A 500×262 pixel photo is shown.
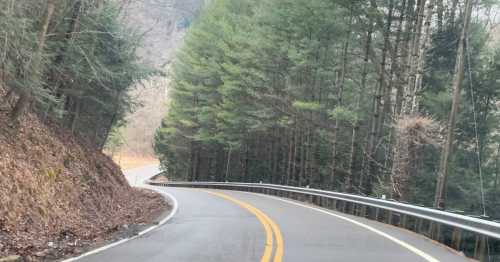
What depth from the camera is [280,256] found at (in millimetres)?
9156

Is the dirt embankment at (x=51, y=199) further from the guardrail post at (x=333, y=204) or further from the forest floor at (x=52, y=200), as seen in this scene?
the guardrail post at (x=333, y=204)

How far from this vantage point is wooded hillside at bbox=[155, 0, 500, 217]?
812 inches

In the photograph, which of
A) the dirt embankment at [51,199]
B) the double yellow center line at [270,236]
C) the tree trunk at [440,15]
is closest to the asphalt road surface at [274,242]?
the double yellow center line at [270,236]

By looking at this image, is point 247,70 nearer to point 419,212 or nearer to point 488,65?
point 488,65

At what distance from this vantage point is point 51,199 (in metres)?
12.9

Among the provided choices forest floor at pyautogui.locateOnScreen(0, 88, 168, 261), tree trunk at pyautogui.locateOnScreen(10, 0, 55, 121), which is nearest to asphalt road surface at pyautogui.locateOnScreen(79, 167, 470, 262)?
forest floor at pyautogui.locateOnScreen(0, 88, 168, 261)

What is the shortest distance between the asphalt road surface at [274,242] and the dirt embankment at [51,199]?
1.18 meters

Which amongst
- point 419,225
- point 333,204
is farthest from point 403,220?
point 333,204

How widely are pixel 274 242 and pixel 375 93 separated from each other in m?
14.8

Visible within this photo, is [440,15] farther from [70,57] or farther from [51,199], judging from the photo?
[51,199]

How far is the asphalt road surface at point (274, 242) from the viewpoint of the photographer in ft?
30.2

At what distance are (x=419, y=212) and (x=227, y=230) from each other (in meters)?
4.45

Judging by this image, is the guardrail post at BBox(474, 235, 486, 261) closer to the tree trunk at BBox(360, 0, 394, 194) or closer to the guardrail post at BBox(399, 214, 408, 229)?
the guardrail post at BBox(399, 214, 408, 229)

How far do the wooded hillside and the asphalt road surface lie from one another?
461 centimetres
